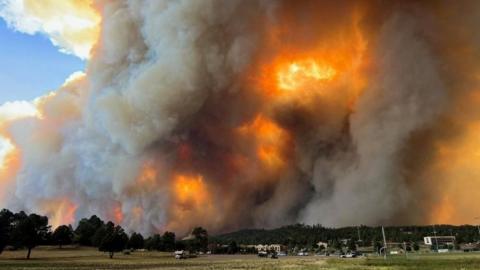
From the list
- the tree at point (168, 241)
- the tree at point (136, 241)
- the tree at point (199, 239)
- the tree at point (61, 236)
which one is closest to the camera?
the tree at point (61, 236)

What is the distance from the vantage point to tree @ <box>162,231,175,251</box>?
524 feet

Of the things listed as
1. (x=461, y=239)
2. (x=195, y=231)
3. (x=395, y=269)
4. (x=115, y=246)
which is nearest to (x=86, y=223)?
(x=195, y=231)

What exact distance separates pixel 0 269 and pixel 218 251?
117m

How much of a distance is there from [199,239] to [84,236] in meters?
46.6

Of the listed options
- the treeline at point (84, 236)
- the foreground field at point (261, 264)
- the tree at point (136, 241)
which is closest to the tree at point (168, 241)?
the treeline at point (84, 236)

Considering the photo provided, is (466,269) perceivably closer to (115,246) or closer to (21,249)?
(115,246)

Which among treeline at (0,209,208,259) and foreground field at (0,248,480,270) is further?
treeline at (0,209,208,259)

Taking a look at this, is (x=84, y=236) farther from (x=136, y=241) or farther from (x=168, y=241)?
(x=168, y=241)

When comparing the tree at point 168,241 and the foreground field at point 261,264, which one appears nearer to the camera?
the foreground field at point 261,264

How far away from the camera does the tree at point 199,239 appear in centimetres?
17273

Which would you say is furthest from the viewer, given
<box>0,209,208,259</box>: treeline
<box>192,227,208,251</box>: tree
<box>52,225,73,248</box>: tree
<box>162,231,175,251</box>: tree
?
<box>192,227,208,251</box>: tree

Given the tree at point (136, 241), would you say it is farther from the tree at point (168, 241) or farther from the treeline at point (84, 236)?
the tree at point (168, 241)

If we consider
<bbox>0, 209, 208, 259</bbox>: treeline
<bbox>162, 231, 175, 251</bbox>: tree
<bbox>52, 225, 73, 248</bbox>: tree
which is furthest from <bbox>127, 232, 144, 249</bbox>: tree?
<bbox>52, 225, 73, 248</bbox>: tree

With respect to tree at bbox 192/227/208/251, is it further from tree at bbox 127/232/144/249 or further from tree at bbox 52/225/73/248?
tree at bbox 52/225/73/248
